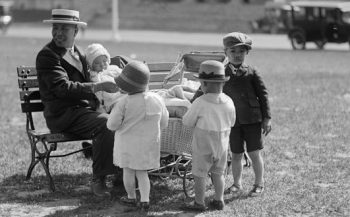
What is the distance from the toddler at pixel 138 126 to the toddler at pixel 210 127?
0.28m

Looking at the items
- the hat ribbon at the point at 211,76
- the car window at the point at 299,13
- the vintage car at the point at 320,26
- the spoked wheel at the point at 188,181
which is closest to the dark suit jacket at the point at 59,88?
the spoked wheel at the point at 188,181

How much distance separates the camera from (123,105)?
19.8ft

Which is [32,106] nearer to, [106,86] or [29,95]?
[29,95]

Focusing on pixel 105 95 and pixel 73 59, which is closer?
pixel 73 59

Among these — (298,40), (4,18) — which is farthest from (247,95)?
(4,18)

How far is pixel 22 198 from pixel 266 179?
2.32 meters

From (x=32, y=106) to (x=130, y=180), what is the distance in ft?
6.06

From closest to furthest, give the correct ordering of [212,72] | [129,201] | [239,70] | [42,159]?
[212,72] < [129,201] < [239,70] < [42,159]

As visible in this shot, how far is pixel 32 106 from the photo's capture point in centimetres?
748

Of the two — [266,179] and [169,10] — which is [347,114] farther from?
[169,10]

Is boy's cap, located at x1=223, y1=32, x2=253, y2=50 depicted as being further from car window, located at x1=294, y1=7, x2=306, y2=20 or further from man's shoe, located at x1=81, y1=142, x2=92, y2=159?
car window, located at x1=294, y1=7, x2=306, y2=20

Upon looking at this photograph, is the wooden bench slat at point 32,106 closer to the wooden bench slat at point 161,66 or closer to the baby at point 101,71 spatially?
the baby at point 101,71

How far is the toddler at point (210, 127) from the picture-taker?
5938mm

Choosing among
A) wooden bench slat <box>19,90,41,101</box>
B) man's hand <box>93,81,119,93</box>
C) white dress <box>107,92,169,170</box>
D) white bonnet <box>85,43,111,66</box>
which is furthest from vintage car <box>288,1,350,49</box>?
white dress <box>107,92,169,170</box>
